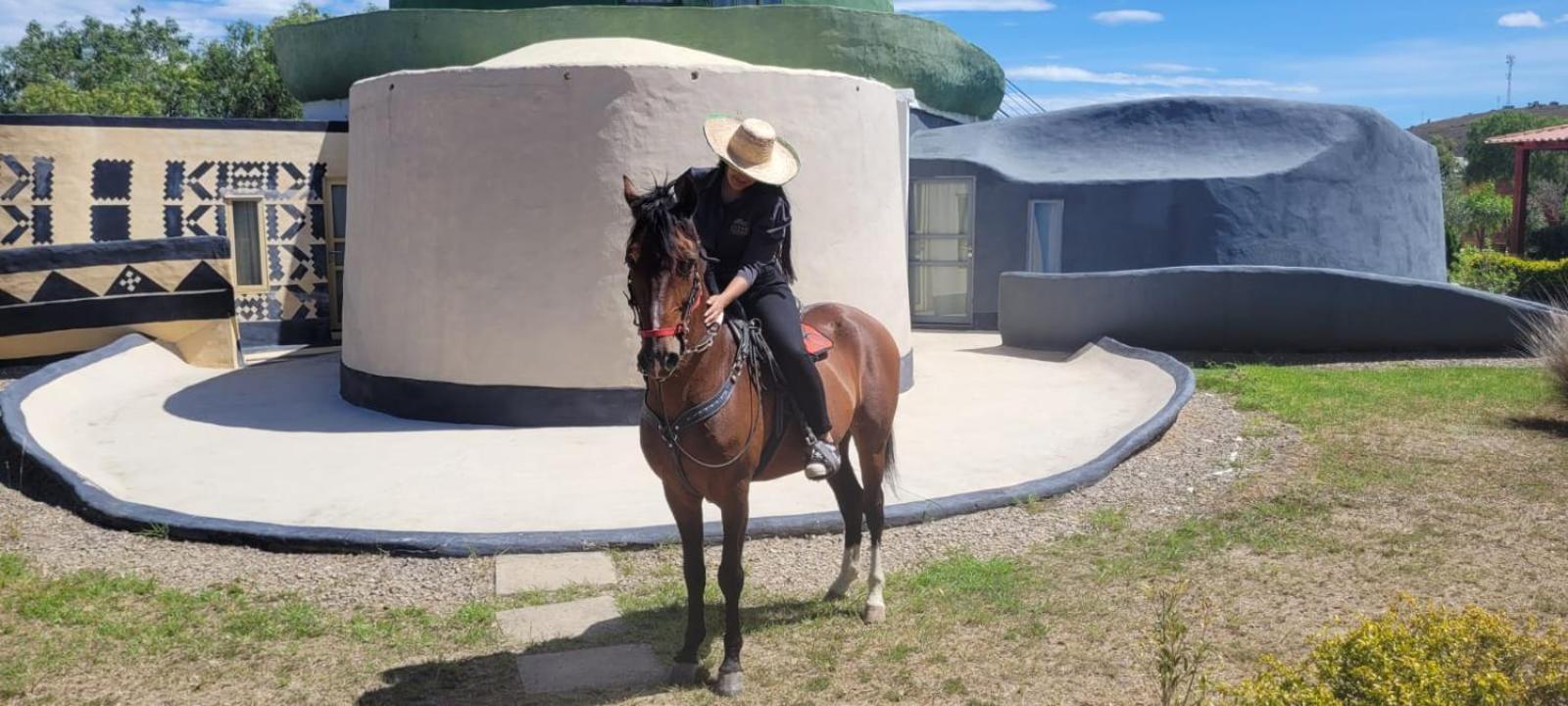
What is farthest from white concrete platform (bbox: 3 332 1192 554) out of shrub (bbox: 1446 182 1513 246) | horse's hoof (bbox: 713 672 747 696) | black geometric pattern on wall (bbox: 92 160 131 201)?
shrub (bbox: 1446 182 1513 246)

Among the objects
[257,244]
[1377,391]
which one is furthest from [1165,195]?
[257,244]

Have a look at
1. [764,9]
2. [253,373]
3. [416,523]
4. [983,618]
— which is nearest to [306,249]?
[253,373]

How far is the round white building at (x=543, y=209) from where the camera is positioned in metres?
9.60

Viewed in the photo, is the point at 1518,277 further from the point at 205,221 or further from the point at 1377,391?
the point at 205,221

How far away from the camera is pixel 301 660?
494cm

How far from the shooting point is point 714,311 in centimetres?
437

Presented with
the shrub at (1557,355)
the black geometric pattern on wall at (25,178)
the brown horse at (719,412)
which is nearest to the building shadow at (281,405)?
the black geometric pattern on wall at (25,178)

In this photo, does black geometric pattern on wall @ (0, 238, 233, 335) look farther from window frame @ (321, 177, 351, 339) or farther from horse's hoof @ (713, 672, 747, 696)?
horse's hoof @ (713, 672, 747, 696)

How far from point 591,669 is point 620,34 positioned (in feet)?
50.4

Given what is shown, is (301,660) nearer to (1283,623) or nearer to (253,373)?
(1283,623)

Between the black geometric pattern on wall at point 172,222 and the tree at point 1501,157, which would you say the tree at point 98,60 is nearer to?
the black geometric pattern on wall at point 172,222

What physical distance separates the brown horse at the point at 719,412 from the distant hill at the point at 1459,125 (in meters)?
97.7

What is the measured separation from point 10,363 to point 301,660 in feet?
34.1

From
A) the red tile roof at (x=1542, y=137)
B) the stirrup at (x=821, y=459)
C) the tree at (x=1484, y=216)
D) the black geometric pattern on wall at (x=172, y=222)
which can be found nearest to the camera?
the stirrup at (x=821, y=459)
